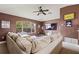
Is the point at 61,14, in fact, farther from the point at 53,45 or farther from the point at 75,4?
the point at 53,45

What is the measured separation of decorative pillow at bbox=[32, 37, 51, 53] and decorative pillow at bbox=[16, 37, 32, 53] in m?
0.07

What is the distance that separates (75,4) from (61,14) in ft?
0.89

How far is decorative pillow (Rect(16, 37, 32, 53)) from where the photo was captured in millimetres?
1442

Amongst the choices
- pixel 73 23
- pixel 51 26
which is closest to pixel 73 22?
pixel 73 23

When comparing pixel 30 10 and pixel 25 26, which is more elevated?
pixel 30 10

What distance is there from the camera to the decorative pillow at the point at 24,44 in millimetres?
1442

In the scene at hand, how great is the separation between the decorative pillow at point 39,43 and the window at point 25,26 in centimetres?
21

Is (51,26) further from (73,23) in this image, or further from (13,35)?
(13,35)

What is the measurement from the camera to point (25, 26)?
1585 mm

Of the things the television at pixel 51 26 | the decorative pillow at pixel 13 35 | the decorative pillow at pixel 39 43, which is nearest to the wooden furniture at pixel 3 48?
the decorative pillow at pixel 13 35

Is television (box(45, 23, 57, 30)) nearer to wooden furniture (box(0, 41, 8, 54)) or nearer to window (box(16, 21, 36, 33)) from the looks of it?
window (box(16, 21, 36, 33))

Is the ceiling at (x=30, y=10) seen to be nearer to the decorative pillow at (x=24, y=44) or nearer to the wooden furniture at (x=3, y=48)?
the decorative pillow at (x=24, y=44)

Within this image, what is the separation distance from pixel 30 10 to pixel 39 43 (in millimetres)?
574

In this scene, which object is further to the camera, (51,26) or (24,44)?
(51,26)
